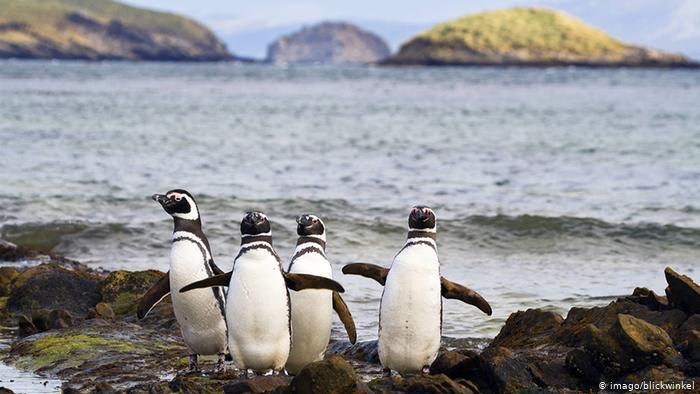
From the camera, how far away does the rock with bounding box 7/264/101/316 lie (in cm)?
985

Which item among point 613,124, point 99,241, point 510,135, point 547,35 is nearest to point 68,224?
point 99,241

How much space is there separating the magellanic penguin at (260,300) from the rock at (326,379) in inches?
40.2

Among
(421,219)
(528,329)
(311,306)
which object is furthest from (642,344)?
(311,306)

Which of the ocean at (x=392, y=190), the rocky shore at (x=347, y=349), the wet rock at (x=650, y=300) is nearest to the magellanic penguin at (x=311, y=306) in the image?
the rocky shore at (x=347, y=349)

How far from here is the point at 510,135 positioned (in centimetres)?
3262

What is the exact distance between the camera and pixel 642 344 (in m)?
6.71

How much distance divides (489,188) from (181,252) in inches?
525

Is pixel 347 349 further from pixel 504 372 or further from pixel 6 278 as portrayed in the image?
pixel 6 278

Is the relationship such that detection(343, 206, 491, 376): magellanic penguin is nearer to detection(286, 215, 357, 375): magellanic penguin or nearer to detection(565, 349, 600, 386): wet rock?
detection(286, 215, 357, 375): magellanic penguin

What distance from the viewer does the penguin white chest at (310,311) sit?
7449 millimetres

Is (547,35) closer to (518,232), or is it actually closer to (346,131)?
(346,131)

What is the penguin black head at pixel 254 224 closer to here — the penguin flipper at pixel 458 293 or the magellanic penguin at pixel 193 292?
the magellanic penguin at pixel 193 292

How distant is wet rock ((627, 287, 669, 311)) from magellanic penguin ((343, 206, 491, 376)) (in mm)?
1582

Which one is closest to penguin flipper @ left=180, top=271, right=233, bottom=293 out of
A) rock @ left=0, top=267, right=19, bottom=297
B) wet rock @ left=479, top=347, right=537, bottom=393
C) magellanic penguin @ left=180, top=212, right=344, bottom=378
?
magellanic penguin @ left=180, top=212, right=344, bottom=378
